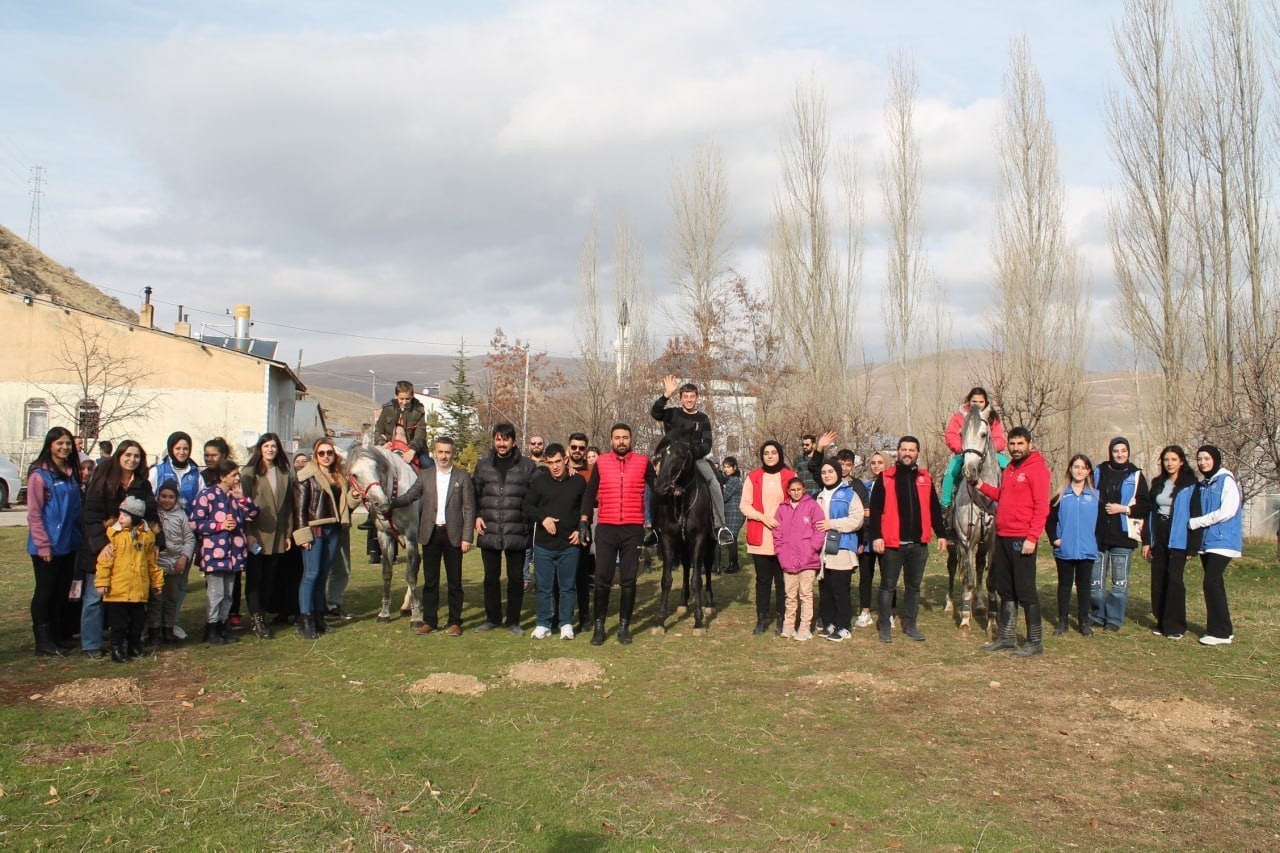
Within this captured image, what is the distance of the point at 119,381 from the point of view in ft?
101

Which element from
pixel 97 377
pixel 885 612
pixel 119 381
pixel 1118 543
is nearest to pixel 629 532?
pixel 885 612

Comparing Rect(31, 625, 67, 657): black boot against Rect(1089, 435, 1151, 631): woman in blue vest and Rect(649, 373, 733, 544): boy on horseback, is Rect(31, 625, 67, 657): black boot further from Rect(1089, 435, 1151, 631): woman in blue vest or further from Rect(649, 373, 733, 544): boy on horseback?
Rect(1089, 435, 1151, 631): woman in blue vest

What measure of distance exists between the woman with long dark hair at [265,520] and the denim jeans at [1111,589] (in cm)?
→ 825

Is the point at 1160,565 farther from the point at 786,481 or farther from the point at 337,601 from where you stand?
the point at 337,601

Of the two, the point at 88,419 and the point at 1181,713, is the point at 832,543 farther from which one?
the point at 88,419

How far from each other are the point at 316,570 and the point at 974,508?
6.69 metres

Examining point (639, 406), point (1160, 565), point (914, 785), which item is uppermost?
point (639, 406)

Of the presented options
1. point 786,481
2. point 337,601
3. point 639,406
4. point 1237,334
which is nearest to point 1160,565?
point 786,481

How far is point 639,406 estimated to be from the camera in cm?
3191

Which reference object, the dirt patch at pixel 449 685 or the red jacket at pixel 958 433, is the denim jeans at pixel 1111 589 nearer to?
the red jacket at pixel 958 433

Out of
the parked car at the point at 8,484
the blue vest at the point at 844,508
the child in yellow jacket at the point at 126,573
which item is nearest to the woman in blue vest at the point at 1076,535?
the blue vest at the point at 844,508

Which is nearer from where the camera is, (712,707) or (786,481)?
(712,707)

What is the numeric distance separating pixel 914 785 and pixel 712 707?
1.82m

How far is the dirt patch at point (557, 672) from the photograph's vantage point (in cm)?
716
